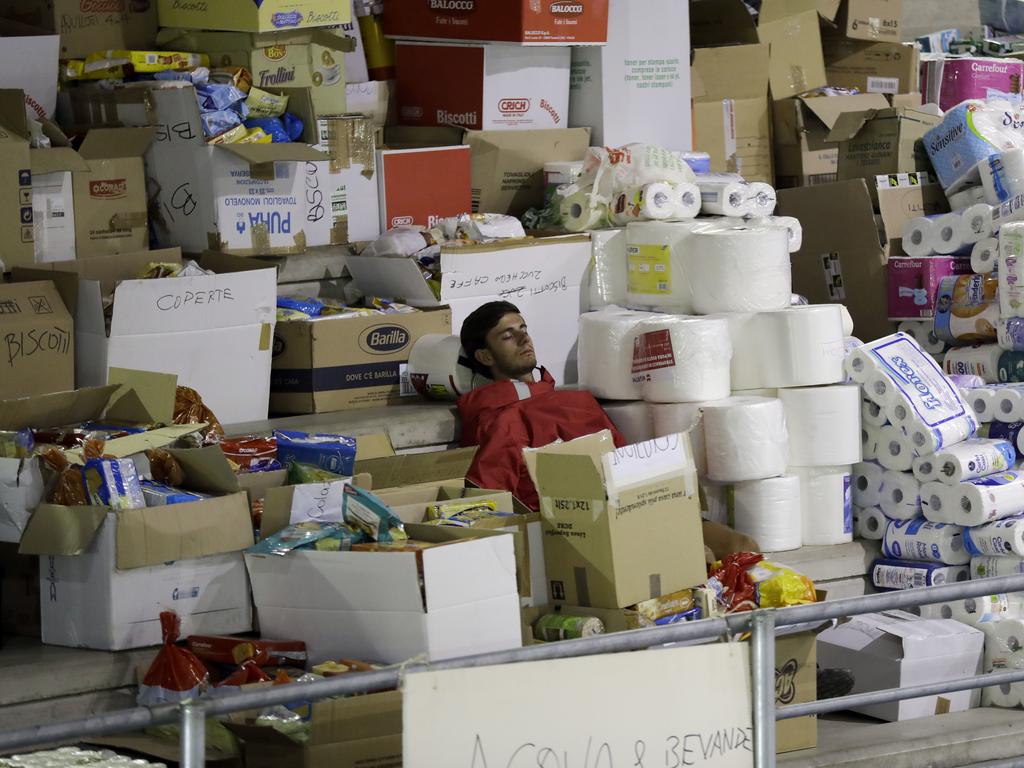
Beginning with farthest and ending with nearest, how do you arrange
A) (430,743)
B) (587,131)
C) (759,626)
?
1. (587,131)
2. (759,626)
3. (430,743)

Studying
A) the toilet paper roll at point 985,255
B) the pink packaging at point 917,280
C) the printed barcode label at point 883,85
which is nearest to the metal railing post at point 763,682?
Answer: the toilet paper roll at point 985,255

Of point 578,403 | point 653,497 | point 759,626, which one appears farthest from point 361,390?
point 759,626

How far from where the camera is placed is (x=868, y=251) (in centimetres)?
693

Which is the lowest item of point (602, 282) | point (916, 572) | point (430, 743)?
point (916, 572)

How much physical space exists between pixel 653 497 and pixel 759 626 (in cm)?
138

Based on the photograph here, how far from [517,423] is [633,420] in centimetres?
51

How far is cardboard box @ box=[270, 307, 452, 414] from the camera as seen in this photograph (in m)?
5.64

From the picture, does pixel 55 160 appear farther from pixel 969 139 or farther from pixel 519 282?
pixel 969 139

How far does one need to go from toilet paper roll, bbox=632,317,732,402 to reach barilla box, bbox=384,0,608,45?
1602 mm

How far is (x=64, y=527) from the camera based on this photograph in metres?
4.13

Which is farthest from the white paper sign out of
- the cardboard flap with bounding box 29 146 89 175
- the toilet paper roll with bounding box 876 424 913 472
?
the cardboard flap with bounding box 29 146 89 175

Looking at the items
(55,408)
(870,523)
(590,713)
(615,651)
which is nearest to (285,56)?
Result: (55,408)

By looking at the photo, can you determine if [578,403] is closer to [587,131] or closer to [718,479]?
[718,479]

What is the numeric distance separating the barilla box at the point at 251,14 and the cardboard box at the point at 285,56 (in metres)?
0.05
